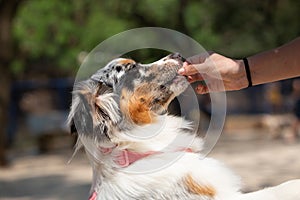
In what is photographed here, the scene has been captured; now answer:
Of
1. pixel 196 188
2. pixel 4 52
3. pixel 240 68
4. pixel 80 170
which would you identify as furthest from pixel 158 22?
pixel 196 188

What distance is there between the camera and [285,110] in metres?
18.5

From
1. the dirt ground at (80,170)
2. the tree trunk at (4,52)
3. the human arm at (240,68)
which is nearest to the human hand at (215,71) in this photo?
the human arm at (240,68)

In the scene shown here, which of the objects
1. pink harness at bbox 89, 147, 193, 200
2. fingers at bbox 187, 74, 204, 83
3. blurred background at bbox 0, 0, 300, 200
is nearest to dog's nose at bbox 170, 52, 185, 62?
fingers at bbox 187, 74, 204, 83

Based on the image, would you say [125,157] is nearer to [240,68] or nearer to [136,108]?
[136,108]

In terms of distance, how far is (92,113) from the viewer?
3.21m

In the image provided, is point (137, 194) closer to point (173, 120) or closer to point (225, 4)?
point (173, 120)

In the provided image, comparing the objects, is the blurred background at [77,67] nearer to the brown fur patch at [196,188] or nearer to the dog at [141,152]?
the dog at [141,152]

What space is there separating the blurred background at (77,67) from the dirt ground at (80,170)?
23 millimetres

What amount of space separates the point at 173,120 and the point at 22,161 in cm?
1081

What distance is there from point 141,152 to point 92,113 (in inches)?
13.2

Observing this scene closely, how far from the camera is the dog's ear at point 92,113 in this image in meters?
3.21

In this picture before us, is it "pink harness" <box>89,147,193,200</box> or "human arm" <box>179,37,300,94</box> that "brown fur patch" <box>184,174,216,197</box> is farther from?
"human arm" <box>179,37,300,94</box>

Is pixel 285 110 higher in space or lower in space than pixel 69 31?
lower

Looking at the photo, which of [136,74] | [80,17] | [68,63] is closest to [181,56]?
[136,74]
